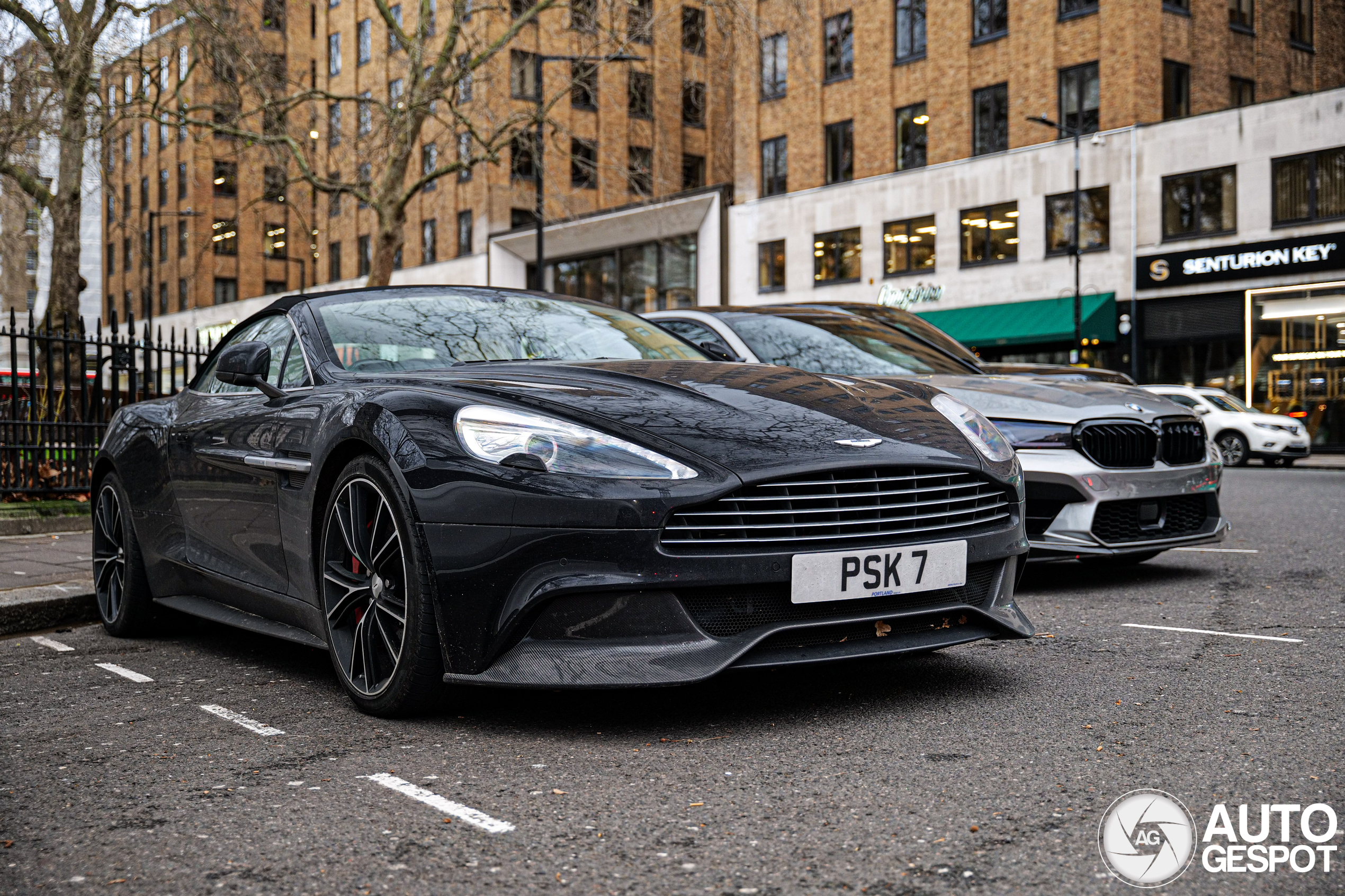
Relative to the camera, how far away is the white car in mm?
22859

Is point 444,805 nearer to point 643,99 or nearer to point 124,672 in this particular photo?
point 124,672

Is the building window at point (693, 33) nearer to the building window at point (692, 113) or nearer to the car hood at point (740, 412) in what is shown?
the building window at point (692, 113)

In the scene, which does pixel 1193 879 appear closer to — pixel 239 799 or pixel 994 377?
pixel 239 799

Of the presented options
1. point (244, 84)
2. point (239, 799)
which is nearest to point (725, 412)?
point (239, 799)

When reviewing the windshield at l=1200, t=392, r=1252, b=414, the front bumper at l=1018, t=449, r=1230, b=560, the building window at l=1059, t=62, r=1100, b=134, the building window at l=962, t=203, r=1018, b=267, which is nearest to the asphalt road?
the front bumper at l=1018, t=449, r=1230, b=560

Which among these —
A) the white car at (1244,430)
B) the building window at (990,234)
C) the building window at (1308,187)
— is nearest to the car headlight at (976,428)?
the white car at (1244,430)

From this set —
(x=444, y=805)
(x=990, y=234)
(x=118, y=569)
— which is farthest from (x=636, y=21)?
(x=444, y=805)

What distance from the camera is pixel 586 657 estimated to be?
11.2 ft

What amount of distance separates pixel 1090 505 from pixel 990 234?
26849 mm

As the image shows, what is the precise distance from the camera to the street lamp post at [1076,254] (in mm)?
28844

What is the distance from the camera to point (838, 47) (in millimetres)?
36094

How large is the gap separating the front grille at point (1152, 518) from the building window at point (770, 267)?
3068cm

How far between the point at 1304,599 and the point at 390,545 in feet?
14.3

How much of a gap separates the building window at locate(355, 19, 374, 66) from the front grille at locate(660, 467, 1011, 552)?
48854 millimetres
